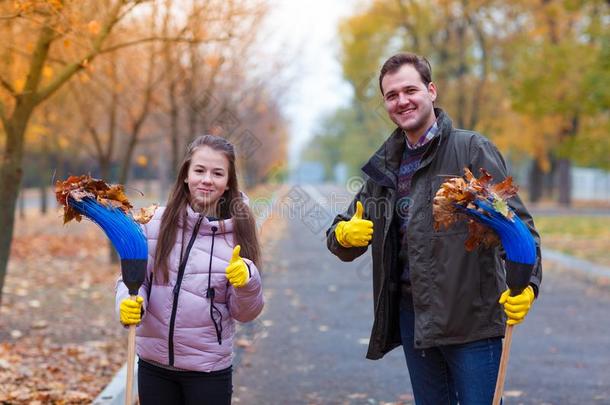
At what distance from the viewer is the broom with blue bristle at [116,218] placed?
10.7ft

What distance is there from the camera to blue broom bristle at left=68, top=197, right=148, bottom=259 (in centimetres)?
326

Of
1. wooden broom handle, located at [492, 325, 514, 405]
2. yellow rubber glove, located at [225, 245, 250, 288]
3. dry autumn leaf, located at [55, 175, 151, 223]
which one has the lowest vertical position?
wooden broom handle, located at [492, 325, 514, 405]

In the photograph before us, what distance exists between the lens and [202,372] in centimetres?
336

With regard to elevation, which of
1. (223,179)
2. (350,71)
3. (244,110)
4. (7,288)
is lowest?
(7,288)

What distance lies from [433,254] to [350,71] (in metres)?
38.7

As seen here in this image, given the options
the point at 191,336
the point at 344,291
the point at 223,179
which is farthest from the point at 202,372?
the point at 344,291

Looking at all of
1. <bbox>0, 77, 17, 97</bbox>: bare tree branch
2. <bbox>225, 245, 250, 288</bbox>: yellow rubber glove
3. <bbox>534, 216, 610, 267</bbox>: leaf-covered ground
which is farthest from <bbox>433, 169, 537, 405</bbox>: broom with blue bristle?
<bbox>534, 216, 610, 267</bbox>: leaf-covered ground

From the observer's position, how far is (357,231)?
3.47 meters

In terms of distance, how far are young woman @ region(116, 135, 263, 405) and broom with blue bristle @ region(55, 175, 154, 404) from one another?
0.33ft

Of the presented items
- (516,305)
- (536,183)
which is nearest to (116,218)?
(516,305)

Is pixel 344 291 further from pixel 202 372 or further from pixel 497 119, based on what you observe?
pixel 497 119

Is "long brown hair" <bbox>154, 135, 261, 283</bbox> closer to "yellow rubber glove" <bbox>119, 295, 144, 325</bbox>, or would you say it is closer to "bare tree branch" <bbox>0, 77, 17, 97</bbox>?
"yellow rubber glove" <bbox>119, 295, 144, 325</bbox>

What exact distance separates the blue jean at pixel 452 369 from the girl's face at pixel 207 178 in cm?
101

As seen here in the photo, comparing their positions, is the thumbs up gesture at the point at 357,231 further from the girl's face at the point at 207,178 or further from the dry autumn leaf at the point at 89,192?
the dry autumn leaf at the point at 89,192
